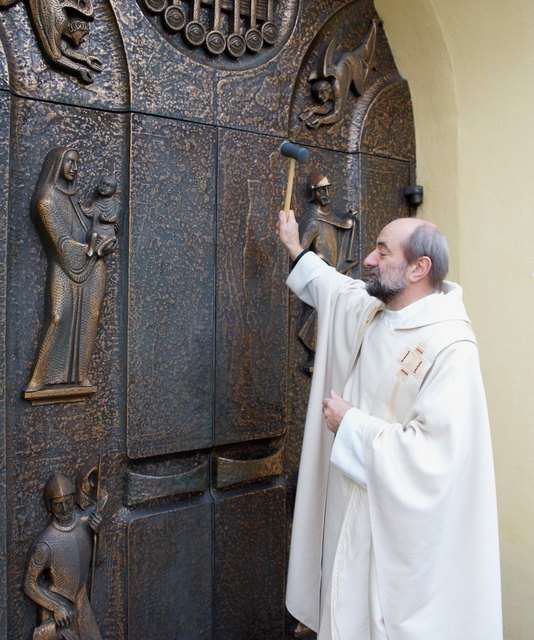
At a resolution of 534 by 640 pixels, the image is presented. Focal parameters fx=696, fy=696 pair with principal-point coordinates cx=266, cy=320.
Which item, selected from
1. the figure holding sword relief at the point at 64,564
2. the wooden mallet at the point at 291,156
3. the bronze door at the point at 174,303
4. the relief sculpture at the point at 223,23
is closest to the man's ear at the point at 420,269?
the wooden mallet at the point at 291,156

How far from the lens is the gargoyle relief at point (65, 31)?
226 cm

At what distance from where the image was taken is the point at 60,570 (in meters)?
2.30

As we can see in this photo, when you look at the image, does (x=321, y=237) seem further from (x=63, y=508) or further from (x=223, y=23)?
(x=63, y=508)

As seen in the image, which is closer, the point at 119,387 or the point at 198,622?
the point at 119,387

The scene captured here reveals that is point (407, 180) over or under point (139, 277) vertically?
over

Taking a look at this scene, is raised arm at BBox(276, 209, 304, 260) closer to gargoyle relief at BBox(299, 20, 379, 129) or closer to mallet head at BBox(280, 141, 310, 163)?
mallet head at BBox(280, 141, 310, 163)

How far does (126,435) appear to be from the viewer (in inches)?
97.8

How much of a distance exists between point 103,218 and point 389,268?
0.99 m

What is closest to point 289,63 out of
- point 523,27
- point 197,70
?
point 197,70

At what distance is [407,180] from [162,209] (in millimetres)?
1368

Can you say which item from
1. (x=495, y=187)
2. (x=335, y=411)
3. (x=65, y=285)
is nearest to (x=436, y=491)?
(x=335, y=411)

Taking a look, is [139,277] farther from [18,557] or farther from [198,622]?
[198,622]

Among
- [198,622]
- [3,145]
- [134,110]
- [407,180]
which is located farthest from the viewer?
[407,180]

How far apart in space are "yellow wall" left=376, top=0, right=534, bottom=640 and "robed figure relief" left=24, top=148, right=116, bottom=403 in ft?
5.59
